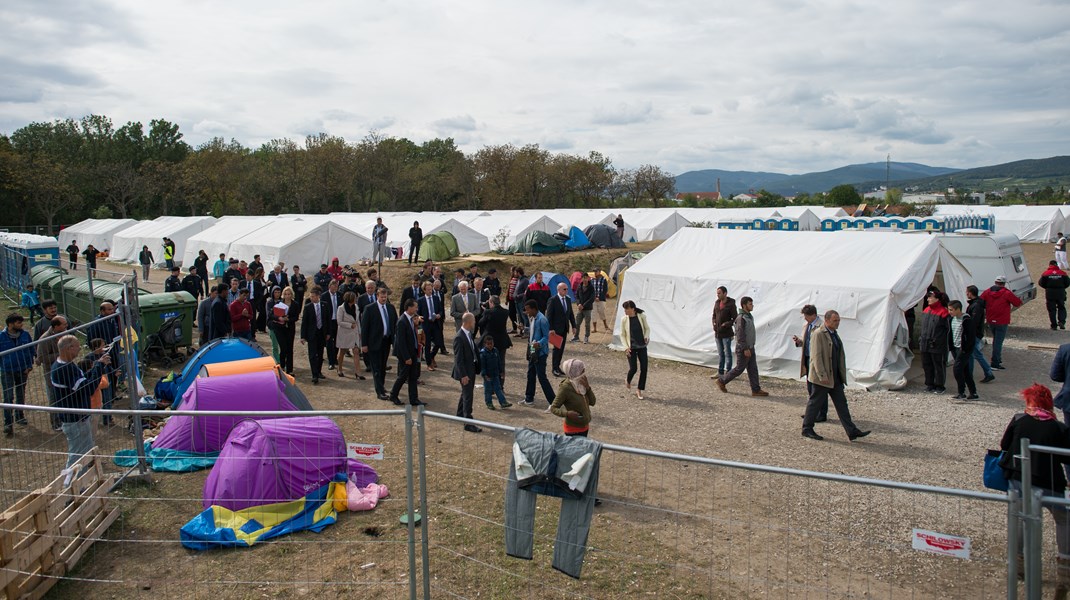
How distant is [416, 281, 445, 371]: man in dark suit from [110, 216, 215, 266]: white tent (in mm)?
27138

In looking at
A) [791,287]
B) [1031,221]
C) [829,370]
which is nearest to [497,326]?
[829,370]

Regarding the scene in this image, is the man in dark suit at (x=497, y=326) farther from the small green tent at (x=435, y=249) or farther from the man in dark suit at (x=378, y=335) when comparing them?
the small green tent at (x=435, y=249)

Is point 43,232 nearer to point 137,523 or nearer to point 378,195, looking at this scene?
point 378,195

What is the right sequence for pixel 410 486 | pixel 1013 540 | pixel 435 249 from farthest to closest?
pixel 435 249 → pixel 410 486 → pixel 1013 540

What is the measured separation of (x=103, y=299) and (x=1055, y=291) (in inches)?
826

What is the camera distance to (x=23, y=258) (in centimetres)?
2253

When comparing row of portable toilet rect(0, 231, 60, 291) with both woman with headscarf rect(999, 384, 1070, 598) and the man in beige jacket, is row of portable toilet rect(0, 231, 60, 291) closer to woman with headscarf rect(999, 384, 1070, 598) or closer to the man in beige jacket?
the man in beige jacket

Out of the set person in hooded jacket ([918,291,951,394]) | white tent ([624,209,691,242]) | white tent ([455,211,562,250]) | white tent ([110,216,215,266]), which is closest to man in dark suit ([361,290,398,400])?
person in hooded jacket ([918,291,951,394])

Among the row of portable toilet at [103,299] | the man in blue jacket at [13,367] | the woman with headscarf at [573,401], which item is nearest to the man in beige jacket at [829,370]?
the woman with headscarf at [573,401]

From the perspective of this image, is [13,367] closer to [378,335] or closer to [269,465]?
[378,335]

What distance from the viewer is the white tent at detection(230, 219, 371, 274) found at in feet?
87.0

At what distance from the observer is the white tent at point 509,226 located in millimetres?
34625

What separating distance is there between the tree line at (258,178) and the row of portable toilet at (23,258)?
112 feet

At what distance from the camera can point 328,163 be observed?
57812 millimetres
